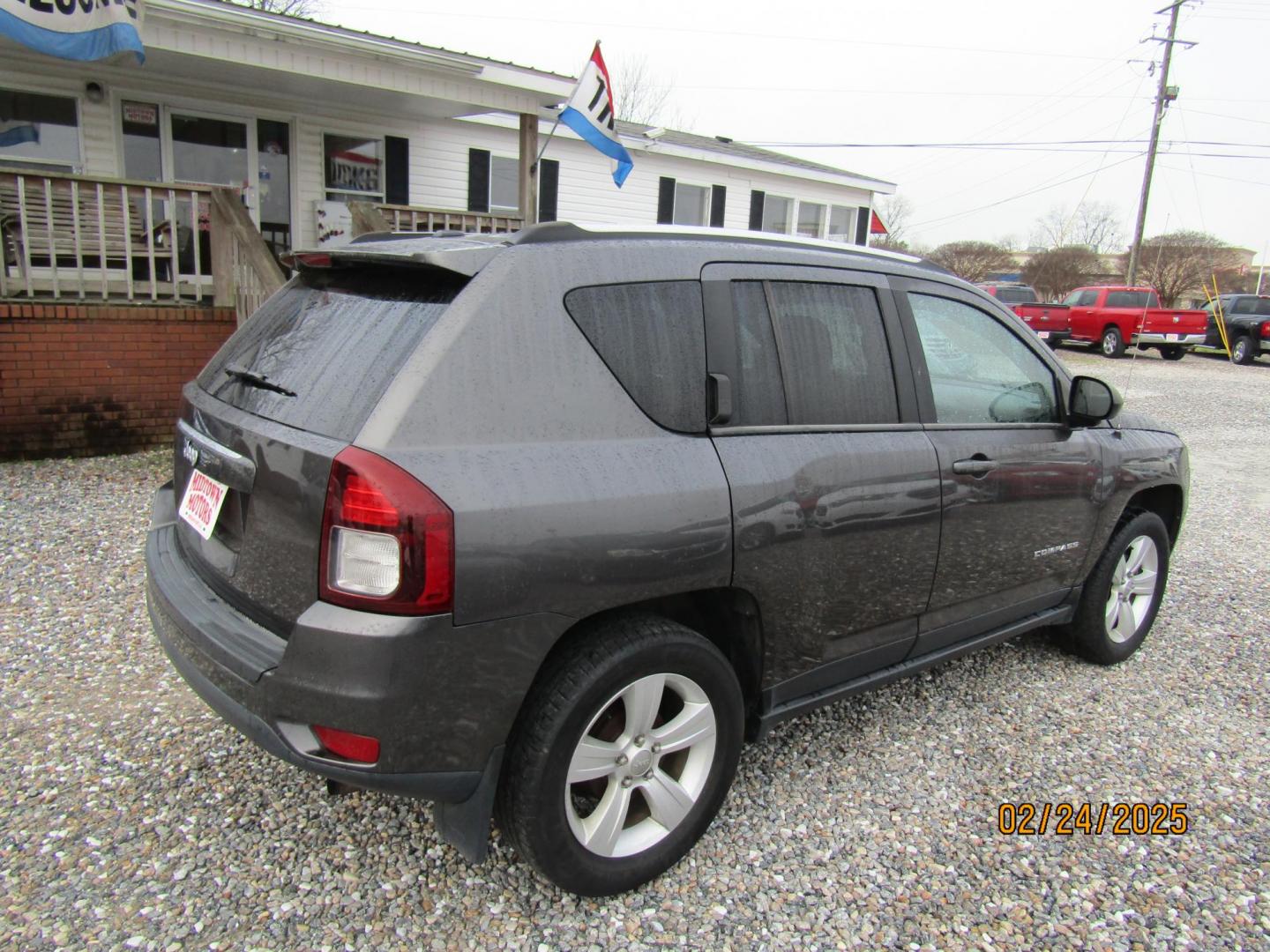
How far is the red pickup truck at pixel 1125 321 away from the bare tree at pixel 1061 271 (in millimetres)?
17343

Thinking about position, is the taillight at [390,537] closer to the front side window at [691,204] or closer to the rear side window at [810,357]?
the rear side window at [810,357]

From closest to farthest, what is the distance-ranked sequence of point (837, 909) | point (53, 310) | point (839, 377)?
point (837, 909), point (839, 377), point (53, 310)

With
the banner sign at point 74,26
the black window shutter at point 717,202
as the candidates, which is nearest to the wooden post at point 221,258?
the banner sign at point 74,26

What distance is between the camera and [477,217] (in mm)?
10641

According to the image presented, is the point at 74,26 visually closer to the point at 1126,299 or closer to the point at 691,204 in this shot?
the point at 691,204

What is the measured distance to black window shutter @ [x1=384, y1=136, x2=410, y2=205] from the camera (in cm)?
1209

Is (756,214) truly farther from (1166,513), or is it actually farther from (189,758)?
(189,758)

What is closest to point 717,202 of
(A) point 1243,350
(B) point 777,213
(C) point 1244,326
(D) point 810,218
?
(B) point 777,213

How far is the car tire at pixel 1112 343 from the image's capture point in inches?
845

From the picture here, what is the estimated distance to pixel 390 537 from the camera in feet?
6.24

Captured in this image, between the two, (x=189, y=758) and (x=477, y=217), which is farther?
(x=477, y=217)

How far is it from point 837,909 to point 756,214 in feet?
58.9

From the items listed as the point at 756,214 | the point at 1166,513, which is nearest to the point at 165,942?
the point at 1166,513

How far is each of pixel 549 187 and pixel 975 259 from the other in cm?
3549
